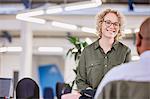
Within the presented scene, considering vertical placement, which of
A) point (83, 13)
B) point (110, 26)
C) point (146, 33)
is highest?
point (83, 13)

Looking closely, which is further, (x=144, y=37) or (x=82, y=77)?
(x=82, y=77)

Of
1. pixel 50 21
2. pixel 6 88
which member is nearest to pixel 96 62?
pixel 6 88

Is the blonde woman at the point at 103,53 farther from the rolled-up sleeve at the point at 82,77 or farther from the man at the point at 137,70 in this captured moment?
the man at the point at 137,70

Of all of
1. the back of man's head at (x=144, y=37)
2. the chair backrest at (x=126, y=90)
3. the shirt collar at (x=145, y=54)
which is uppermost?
the back of man's head at (x=144, y=37)

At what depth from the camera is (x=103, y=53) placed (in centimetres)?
269

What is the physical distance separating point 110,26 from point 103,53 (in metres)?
0.21

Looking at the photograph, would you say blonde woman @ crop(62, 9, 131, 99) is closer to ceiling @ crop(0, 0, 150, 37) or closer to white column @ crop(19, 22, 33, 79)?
ceiling @ crop(0, 0, 150, 37)

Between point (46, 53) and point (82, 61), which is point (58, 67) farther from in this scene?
point (82, 61)

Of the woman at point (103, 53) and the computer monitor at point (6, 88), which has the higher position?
the woman at point (103, 53)

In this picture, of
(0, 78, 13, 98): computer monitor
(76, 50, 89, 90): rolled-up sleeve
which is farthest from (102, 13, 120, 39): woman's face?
(0, 78, 13, 98): computer monitor

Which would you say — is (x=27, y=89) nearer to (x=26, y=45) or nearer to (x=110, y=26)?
(x=110, y=26)

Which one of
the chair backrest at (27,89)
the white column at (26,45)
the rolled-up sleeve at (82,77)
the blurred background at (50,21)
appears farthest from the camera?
the white column at (26,45)

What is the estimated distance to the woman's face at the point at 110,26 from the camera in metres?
2.63

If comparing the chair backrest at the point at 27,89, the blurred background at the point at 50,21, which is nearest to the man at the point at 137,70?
the chair backrest at the point at 27,89
